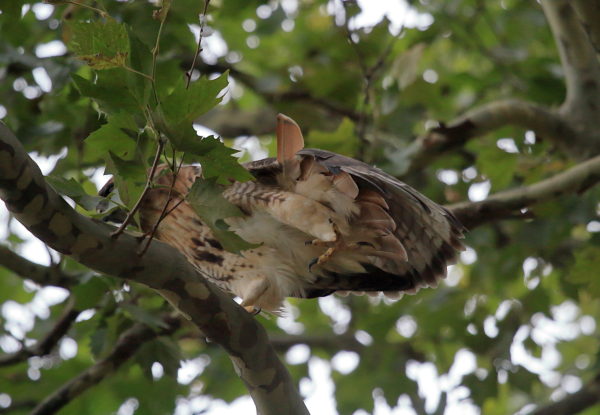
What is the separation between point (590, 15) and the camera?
4.24 m

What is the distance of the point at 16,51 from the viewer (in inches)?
170

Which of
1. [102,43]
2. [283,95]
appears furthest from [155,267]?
[283,95]

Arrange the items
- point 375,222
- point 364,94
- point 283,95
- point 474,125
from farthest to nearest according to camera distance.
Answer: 1. point 283,95
2. point 364,94
3. point 474,125
4. point 375,222

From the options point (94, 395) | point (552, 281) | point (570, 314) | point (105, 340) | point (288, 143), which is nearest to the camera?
point (288, 143)

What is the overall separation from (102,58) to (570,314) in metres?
7.88

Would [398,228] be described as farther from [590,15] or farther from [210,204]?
[590,15]

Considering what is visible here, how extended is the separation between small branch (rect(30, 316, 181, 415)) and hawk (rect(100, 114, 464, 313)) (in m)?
0.48

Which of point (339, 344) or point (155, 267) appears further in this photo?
point (339, 344)

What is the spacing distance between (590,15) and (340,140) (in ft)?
5.00

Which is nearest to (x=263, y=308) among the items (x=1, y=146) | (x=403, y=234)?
(x=403, y=234)

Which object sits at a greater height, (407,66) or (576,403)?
(407,66)

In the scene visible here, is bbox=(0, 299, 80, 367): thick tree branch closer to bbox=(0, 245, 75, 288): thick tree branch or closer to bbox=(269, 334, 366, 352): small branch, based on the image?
Answer: bbox=(0, 245, 75, 288): thick tree branch

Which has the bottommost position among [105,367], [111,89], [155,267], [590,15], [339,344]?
[339,344]

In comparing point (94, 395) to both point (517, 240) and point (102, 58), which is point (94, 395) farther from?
point (102, 58)
